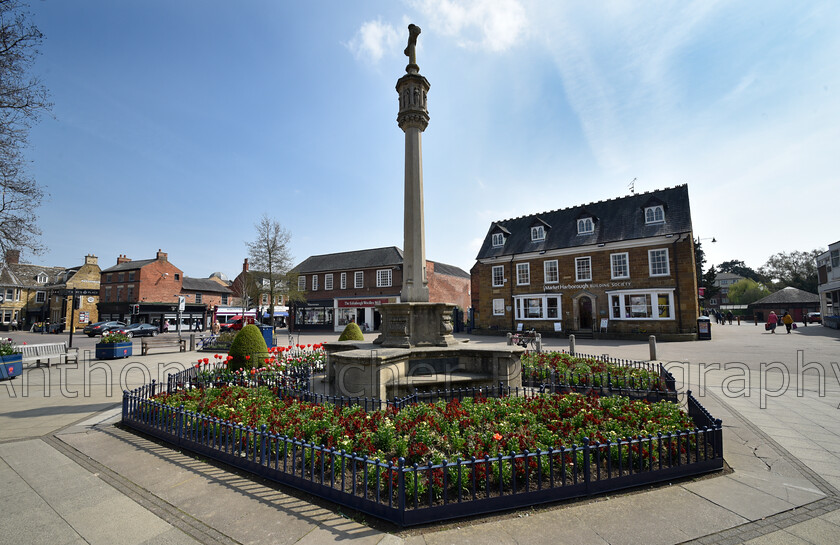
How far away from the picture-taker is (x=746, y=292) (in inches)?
2862

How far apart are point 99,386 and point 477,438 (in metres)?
12.3

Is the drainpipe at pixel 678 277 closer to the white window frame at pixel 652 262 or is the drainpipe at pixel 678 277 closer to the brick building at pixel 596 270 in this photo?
the brick building at pixel 596 270

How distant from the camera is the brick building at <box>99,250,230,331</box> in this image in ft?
143

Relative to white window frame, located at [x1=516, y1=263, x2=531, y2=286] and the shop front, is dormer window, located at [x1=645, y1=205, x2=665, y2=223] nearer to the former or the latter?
white window frame, located at [x1=516, y1=263, x2=531, y2=286]

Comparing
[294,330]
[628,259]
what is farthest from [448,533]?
[294,330]

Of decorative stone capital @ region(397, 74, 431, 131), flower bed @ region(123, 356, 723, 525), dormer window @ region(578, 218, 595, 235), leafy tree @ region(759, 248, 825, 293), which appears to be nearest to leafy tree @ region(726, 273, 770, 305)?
leafy tree @ region(759, 248, 825, 293)

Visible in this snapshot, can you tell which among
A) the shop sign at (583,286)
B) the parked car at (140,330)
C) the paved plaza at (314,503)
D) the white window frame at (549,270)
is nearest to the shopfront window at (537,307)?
the shop sign at (583,286)

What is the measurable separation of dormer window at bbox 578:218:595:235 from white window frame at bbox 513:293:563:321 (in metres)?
5.59

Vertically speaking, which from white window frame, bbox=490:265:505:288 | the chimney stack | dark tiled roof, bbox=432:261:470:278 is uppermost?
dark tiled roof, bbox=432:261:470:278

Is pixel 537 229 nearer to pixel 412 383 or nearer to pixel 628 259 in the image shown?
pixel 628 259

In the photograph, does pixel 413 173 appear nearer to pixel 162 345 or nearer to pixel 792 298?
pixel 162 345

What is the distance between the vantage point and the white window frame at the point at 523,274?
104 feet

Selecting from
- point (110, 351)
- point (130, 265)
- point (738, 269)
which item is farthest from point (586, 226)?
point (738, 269)

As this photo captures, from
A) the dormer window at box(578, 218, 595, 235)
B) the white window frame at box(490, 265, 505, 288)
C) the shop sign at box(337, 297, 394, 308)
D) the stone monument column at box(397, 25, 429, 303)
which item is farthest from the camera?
the shop sign at box(337, 297, 394, 308)
